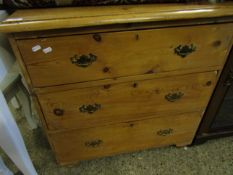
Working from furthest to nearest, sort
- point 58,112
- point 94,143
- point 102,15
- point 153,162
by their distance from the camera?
point 153,162, point 94,143, point 58,112, point 102,15

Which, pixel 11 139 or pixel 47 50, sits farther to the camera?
pixel 11 139

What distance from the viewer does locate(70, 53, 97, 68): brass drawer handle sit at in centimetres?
68

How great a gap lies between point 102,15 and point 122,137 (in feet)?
2.14

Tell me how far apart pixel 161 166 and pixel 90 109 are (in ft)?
1.96

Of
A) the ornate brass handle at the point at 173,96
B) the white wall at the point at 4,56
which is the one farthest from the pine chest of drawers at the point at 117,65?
the white wall at the point at 4,56

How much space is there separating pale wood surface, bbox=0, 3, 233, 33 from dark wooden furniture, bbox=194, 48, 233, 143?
0.26 m

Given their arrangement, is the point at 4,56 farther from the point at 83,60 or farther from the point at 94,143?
the point at 94,143

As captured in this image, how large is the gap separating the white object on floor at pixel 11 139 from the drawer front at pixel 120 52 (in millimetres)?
168

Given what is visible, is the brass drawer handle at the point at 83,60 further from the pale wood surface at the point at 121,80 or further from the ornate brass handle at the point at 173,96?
the ornate brass handle at the point at 173,96

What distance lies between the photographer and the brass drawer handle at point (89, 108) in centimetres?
84

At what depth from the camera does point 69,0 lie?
67cm

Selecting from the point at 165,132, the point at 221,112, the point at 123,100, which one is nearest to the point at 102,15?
the point at 123,100

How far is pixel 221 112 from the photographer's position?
3.69 feet

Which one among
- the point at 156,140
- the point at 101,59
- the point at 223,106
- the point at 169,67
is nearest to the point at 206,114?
the point at 223,106
